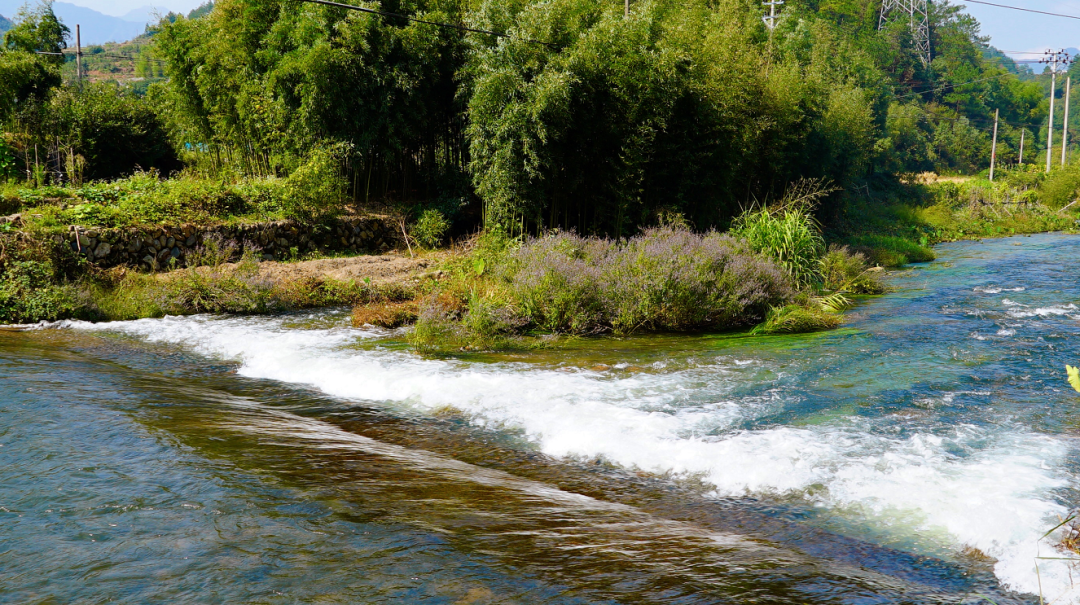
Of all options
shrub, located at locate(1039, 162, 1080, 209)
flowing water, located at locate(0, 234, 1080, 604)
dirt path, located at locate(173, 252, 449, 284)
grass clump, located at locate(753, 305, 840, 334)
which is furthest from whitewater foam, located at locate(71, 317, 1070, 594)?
shrub, located at locate(1039, 162, 1080, 209)

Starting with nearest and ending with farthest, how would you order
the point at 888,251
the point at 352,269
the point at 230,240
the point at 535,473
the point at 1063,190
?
the point at 535,473
the point at 352,269
the point at 230,240
the point at 888,251
the point at 1063,190

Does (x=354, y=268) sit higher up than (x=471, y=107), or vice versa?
(x=471, y=107)

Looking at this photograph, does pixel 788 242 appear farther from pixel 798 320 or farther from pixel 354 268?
pixel 354 268

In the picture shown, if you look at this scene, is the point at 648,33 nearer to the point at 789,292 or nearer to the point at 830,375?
the point at 789,292

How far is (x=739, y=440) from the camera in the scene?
16.7ft

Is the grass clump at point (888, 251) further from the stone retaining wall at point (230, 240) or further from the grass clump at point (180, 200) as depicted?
the grass clump at point (180, 200)

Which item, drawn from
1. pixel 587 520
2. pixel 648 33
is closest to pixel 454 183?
pixel 648 33

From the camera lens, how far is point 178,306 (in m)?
10.2

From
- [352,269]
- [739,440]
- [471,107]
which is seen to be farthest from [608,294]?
[471,107]

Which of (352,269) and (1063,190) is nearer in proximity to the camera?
(352,269)

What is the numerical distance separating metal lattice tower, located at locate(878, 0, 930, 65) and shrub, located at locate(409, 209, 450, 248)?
67.7 m

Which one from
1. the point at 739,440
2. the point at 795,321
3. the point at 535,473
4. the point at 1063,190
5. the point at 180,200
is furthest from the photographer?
the point at 1063,190

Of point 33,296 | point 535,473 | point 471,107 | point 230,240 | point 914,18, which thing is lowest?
point 535,473

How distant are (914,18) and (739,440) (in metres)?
78.8
